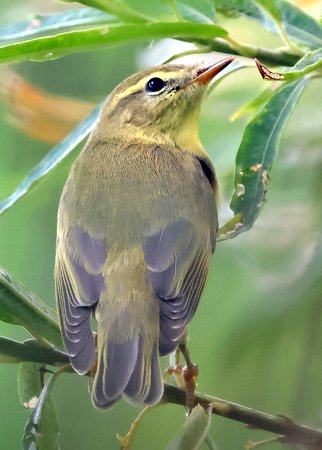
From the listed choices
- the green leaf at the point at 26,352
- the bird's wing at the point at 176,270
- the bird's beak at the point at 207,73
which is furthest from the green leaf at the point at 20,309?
the bird's beak at the point at 207,73

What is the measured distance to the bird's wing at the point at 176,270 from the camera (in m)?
1.25

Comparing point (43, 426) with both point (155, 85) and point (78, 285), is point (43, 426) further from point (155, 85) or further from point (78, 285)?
point (155, 85)

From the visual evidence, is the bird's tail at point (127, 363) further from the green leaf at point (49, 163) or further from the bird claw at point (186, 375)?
the green leaf at point (49, 163)

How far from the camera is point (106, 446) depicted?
201 centimetres

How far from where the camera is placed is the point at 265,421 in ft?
3.70

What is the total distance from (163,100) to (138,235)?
0.38m

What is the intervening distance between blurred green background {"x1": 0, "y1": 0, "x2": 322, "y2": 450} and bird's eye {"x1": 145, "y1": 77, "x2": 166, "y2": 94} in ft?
0.77

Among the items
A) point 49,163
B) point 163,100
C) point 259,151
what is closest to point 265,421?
point 259,151

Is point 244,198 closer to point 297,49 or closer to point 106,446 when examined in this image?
point 297,49

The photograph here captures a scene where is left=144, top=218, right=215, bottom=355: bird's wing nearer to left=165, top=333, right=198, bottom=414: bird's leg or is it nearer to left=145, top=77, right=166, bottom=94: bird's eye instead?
left=165, top=333, right=198, bottom=414: bird's leg

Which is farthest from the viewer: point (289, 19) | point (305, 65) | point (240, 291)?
point (240, 291)

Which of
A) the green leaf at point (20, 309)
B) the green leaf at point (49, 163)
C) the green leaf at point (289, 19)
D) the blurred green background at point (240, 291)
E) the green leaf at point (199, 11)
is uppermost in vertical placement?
the green leaf at point (199, 11)

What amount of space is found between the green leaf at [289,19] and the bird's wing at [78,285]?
0.45m

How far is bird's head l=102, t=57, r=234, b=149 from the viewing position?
1.56 metres
